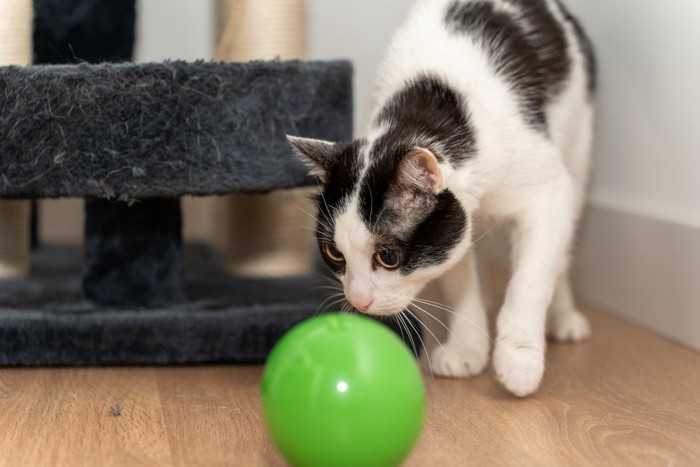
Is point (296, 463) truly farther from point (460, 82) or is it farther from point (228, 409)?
point (460, 82)

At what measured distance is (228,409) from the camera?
1341 millimetres

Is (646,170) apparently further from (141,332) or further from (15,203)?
(15,203)

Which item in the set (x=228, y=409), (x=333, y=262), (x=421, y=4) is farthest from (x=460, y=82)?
(x=228, y=409)

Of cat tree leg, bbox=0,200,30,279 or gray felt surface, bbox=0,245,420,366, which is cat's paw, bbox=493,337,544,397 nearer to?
gray felt surface, bbox=0,245,420,366

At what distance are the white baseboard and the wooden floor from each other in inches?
5.3

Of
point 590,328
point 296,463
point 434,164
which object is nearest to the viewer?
point 296,463

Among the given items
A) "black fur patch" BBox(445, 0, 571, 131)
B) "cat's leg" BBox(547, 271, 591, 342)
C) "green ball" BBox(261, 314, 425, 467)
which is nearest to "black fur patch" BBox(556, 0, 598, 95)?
"black fur patch" BBox(445, 0, 571, 131)

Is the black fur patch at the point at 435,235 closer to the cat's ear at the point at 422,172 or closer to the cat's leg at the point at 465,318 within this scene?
the cat's ear at the point at 422,172

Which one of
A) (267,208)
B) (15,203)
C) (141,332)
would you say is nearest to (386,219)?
(141,332)

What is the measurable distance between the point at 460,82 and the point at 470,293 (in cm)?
41

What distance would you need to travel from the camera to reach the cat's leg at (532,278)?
139 cm

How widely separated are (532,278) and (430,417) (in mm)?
331

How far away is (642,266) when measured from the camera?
75.8 inches

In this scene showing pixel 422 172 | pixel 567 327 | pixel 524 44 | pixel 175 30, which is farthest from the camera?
pixel 175 30
